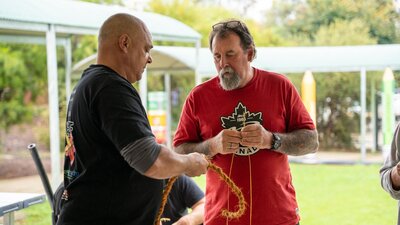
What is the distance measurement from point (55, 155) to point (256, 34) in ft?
11.3

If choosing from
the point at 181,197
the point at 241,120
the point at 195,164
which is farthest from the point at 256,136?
the point at 181,197

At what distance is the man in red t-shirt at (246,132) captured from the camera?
5.72 feet

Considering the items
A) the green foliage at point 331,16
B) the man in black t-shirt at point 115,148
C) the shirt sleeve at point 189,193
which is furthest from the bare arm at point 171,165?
the green foliage at point 331,16

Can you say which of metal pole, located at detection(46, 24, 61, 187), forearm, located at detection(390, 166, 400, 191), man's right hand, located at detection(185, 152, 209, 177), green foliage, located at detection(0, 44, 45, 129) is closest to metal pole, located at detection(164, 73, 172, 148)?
green foliage, located at detection(0, 44, 45, 129)

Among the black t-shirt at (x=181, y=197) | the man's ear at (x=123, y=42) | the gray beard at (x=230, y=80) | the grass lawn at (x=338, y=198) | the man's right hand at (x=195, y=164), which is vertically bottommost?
the grass lawn at (x=338, y=198)

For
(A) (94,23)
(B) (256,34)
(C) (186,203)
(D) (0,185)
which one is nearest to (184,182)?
(C) (186,203)

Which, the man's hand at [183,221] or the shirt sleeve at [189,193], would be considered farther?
the shirt sleeve at [189,193]

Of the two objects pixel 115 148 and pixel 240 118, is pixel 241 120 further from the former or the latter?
pixel 115 148

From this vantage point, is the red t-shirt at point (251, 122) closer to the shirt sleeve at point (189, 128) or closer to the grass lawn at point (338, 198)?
the shirt sleeve at point (189, 128)

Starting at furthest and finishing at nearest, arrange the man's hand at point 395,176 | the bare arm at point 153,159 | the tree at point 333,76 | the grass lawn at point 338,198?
the tree at point 333,76 < the grass lawn at point 338,198 < the man's hand at point 395,176 < the bare arm at point 153,159

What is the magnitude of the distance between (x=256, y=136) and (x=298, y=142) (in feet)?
0.58

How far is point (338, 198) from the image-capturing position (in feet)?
17.2

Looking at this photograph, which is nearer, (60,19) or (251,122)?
(251,122)

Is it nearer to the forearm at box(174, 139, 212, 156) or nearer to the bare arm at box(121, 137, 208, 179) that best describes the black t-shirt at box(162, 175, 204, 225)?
the forearm at box(174, 139, 212, 156)
